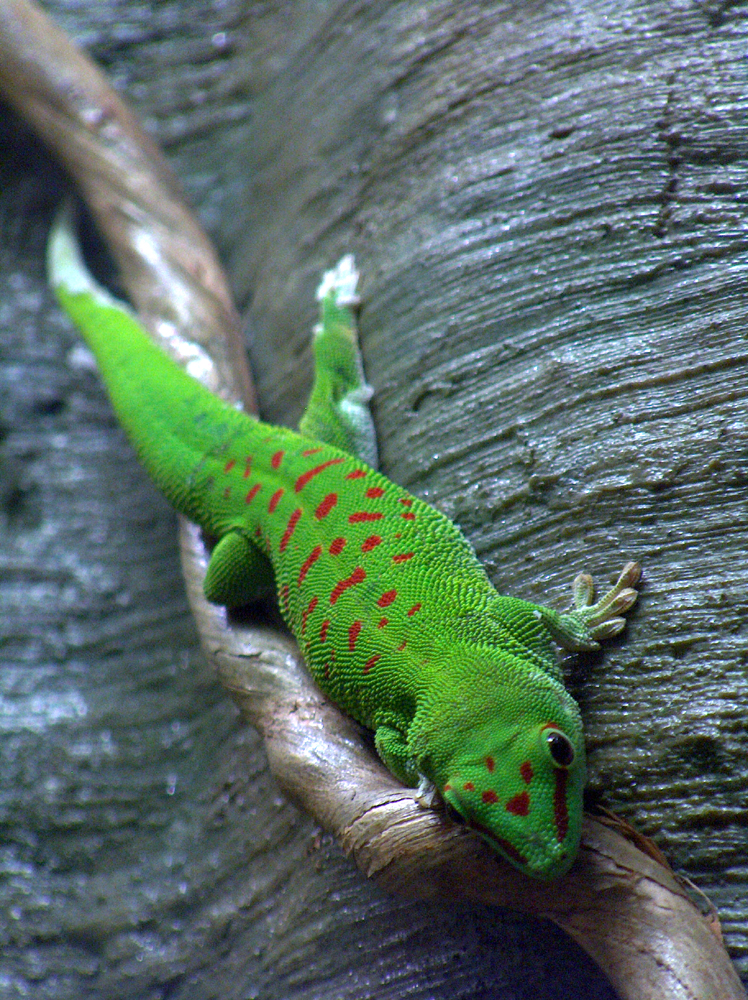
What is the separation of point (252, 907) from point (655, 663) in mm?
1830

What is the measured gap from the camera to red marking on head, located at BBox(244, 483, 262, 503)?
288 centimetres

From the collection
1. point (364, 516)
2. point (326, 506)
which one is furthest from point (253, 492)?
point (364, 516)

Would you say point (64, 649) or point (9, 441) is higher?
point (9, 441)

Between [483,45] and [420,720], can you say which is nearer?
[420,720]

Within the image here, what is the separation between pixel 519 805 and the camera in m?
1.68

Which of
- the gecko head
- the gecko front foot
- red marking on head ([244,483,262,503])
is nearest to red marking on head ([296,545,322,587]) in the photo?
red marking on head ([244,483,262,503])

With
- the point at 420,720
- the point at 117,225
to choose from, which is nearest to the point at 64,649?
the point at 117,225

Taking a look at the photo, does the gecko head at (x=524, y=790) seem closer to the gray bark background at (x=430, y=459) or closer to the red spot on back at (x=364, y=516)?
the gray bark background at (x=430, y=459)

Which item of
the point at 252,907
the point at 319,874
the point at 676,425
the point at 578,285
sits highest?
the point at 578,285

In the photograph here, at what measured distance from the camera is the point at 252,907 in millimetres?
2949

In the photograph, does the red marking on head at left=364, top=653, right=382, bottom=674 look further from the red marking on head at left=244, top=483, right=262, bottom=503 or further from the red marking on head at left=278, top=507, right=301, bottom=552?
the red marking on head at left=244, top=483, right=262, bottom=503

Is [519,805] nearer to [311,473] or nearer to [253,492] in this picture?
[311,473]

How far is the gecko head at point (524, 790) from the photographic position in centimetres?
165

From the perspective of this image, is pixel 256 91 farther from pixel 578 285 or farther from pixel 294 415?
pixel 578 285
